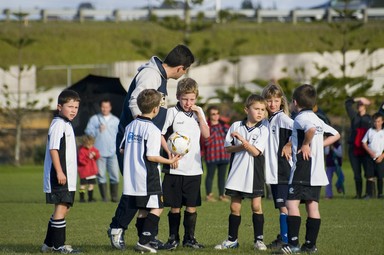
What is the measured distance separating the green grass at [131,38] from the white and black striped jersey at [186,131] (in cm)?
4372

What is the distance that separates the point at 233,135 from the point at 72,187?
1.85 metres

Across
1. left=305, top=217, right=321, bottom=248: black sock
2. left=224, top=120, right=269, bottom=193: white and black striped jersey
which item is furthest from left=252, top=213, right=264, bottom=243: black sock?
left=305, top=217, right=321, bottom=248: black sock

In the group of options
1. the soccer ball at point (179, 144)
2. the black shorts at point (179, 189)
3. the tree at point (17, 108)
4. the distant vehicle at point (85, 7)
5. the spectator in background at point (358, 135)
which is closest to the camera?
the soccer ball at point (179, 144)

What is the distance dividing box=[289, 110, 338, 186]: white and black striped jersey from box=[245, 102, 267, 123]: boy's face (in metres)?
0.56

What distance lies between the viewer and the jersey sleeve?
967 centimetres

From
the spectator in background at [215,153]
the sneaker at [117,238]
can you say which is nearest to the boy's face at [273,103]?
the sneaker at [117,238]

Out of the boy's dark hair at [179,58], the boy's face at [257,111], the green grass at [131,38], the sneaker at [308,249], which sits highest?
the green grass at [131,38]

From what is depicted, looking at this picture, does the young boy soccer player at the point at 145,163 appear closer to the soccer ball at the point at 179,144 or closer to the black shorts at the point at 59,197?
the soccer ball at the point at 179,144

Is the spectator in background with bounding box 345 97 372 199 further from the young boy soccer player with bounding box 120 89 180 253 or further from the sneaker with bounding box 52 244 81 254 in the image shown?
the sneaker with bounding box 52 244 81 254

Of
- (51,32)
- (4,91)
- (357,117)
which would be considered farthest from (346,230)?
(51,32)

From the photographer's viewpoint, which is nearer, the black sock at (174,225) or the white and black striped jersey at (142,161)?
the white and black striped jersey at (142,161)

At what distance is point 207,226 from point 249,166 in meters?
2.79

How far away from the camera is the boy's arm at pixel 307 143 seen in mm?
9499

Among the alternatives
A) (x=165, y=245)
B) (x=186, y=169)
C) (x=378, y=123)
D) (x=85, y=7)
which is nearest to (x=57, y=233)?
(x=165, y=245)
